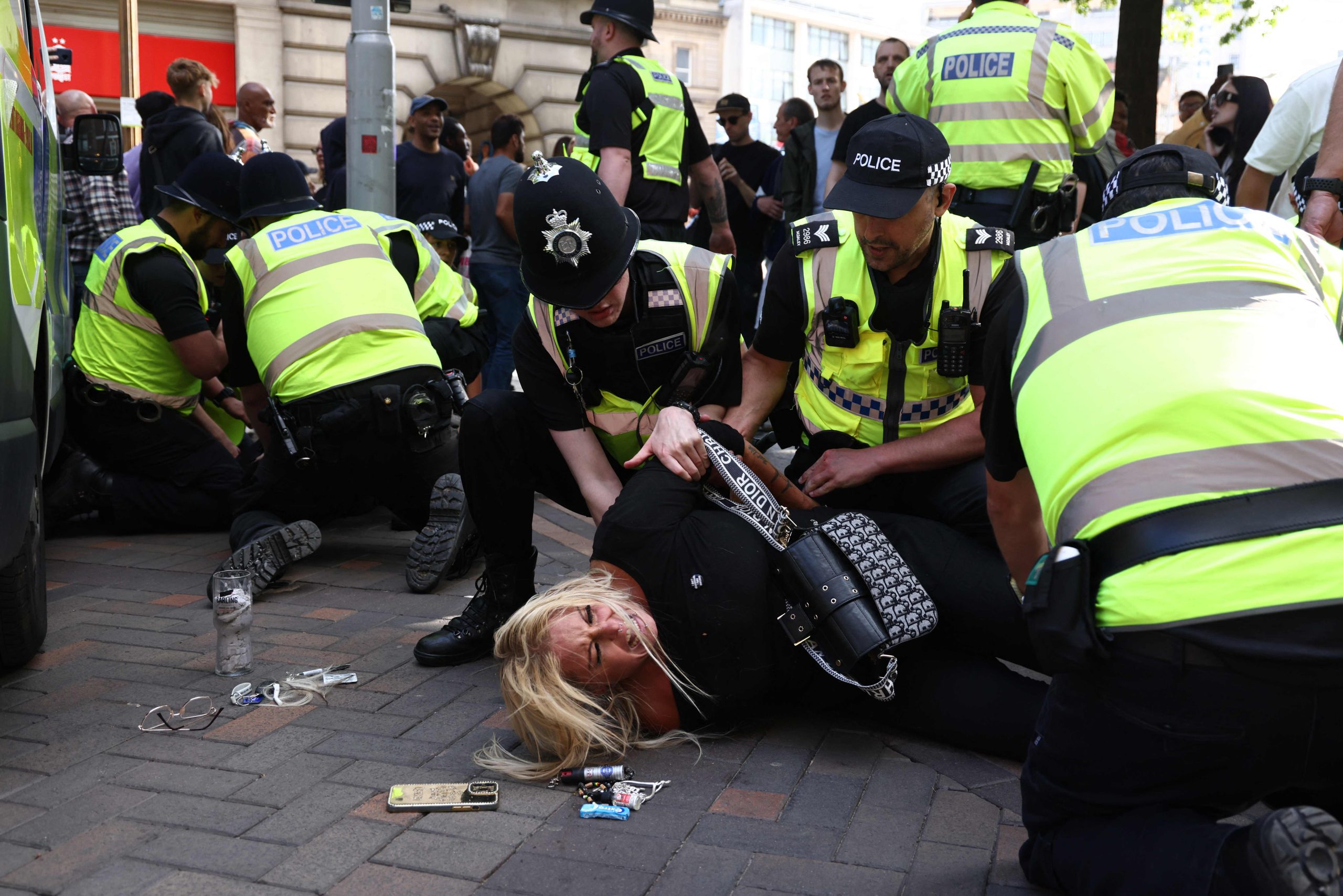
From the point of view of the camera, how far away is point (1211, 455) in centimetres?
194

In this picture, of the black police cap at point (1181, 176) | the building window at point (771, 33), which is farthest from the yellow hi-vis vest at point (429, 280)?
the building window at point (771, 33)

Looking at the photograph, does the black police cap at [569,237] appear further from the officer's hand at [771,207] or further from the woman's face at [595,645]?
the officer's hand at [771,207]

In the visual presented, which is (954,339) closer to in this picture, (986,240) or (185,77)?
(986,240)

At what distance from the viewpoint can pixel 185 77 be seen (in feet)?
23.7

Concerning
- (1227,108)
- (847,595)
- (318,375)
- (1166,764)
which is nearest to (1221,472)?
(1166,764)

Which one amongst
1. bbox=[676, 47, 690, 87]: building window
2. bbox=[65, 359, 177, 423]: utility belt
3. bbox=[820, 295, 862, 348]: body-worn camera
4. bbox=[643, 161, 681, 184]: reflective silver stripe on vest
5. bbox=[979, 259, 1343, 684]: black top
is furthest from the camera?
bbox=[676, 47, 690, 87]: building window

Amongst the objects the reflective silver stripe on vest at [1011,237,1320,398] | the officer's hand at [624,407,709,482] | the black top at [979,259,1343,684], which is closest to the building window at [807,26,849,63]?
the officer's hand at [624,407,709,482]

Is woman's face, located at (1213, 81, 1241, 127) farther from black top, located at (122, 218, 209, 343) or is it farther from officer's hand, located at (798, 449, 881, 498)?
black top, located at (122, 218, 209, 343)

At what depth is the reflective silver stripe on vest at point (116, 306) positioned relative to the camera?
507cm

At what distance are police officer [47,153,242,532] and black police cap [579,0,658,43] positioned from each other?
1739 millimetres

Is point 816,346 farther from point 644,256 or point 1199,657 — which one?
point 1199,657

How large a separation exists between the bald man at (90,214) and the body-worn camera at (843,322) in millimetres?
4715

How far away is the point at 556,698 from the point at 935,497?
4.34ft

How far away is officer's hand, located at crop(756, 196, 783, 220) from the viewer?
8.06 m
